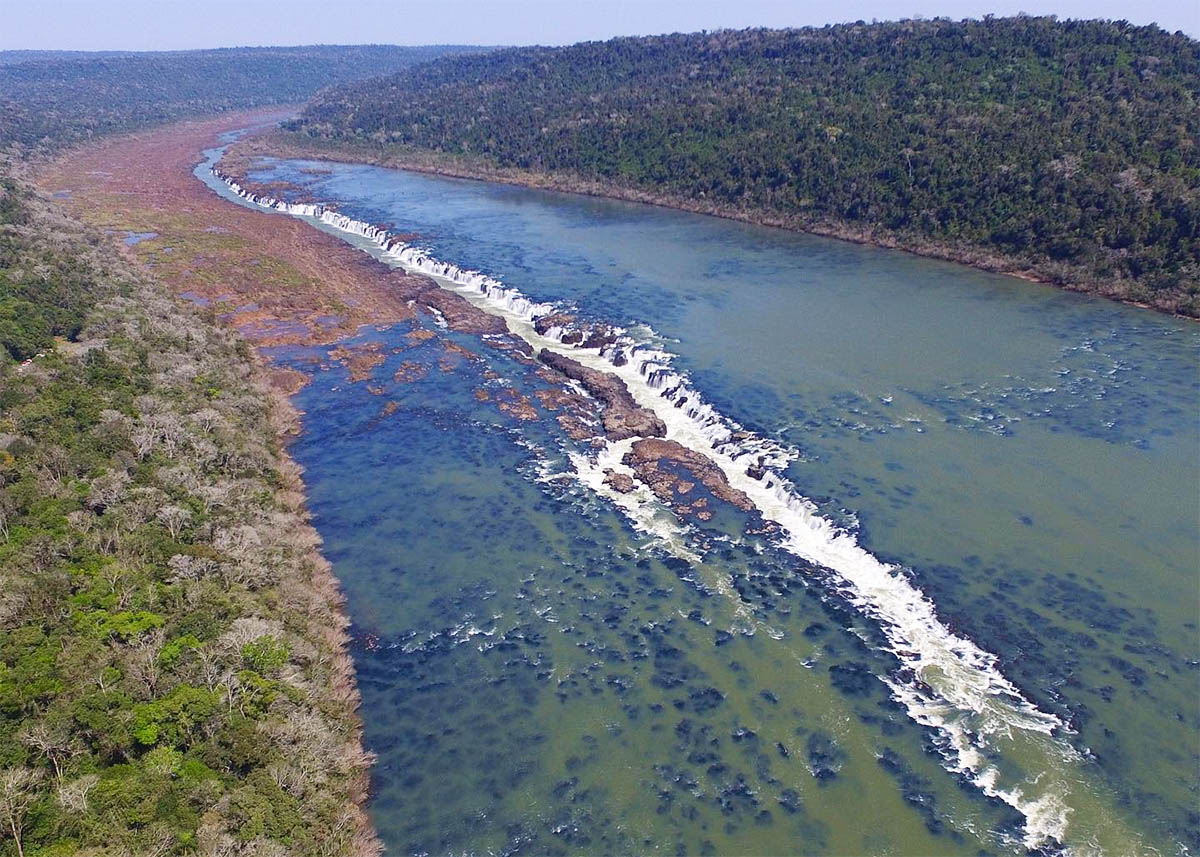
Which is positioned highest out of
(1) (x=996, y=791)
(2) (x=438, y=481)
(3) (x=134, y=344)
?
(3) (x=134, y=344)

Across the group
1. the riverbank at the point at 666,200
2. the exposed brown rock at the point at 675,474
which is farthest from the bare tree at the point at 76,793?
the riverbank at the point at 666,200

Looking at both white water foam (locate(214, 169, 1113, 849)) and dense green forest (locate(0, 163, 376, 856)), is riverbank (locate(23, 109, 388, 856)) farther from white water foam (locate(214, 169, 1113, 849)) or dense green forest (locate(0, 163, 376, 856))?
white water foam (locate(214, 169, 1113, 849))

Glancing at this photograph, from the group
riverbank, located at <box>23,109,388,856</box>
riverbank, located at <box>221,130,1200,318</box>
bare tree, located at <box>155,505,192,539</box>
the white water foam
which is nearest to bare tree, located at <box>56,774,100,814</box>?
riverbank, located at <box>23,109,388,856</box>

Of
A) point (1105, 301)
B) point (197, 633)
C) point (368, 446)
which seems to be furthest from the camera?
point (1105, 301)

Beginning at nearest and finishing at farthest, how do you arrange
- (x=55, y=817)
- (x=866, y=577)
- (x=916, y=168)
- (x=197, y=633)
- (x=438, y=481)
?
(x=55, y=817)
(x=197, y=633)
(x=866, y=577)
(x=438, y=481)
(x=916, y=168)

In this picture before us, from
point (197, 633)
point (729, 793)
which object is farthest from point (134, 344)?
point (729, 793)

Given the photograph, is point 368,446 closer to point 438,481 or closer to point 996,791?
point 438,481
